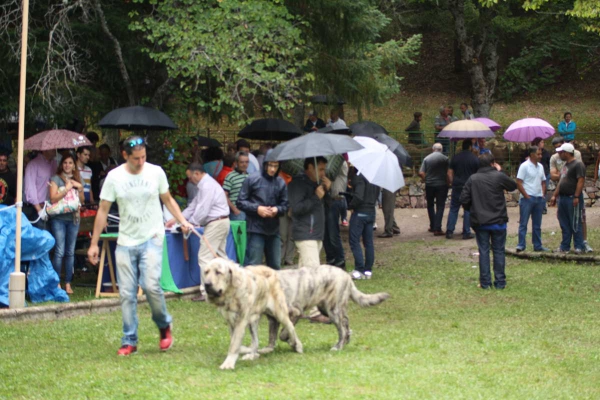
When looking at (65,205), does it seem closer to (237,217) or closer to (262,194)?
(262,194)

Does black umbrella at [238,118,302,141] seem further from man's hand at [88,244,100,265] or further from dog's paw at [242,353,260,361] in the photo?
dog's paw at [242,353,260,361]

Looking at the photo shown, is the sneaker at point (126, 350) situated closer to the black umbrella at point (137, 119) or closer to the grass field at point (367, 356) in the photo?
the grass field at point (367, 356)

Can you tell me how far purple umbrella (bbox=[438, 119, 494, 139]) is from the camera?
20641 millimetres

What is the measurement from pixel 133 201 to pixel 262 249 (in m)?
3.55

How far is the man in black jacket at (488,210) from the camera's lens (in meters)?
13.0

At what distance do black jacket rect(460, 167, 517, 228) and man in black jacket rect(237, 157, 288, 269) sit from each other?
122 inches

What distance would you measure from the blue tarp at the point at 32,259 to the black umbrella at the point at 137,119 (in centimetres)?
269

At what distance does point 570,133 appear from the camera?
26.0 m

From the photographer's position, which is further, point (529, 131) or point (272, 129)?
point (529, 131)

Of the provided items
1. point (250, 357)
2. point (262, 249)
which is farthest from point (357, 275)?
point (250, 357)

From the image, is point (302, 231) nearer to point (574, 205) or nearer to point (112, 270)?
point (112, 270)

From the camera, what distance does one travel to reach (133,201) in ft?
27.4

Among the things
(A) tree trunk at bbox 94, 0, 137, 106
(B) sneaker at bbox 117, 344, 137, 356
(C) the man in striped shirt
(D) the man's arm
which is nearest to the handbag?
(C) the man in striped shirt

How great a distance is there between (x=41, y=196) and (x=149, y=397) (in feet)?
19.2
